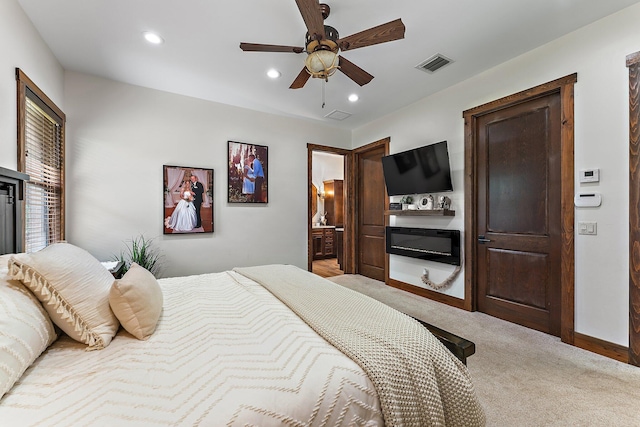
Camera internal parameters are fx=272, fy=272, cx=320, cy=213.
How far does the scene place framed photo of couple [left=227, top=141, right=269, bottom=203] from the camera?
392 cm

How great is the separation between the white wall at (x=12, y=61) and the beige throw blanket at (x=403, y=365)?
2359 millimetres

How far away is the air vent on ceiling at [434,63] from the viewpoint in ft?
9.05

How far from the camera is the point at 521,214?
2.82 meters

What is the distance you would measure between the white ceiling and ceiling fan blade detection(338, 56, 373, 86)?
31 cm

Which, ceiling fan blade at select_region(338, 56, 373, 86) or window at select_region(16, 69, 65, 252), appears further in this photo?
ceiling fan blade at select_region(338, 56, 373, 86)

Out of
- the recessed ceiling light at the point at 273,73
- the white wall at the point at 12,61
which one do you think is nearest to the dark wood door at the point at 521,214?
the recessed ceiling light at the point at 273,73

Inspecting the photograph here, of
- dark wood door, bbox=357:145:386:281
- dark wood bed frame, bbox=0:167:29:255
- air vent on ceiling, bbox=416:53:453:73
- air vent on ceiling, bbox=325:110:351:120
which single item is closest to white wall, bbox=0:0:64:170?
dark wood bed frame, bbox=0:167:29:255

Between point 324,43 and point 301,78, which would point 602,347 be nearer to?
point 324,43

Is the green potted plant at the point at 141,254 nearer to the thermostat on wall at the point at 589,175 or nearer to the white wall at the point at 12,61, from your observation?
the white wall at the point at 12,61

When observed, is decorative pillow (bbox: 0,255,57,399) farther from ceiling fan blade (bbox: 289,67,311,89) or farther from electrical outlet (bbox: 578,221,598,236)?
electrical outlet (bbox: 578,221,598,236)

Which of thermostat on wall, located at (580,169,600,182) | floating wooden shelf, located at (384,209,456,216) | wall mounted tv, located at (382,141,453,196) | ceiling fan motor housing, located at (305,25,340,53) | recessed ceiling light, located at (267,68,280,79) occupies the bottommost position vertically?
floating wooden shelf, located at (384,209,456,216)

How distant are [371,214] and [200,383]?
419 centimetres

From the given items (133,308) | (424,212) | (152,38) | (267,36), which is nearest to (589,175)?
(424,212)

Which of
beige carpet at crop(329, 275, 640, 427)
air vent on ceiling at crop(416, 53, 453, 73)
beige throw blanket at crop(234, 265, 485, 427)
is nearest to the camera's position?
beige throw blanket at crop(234, 265, 485, 427)
